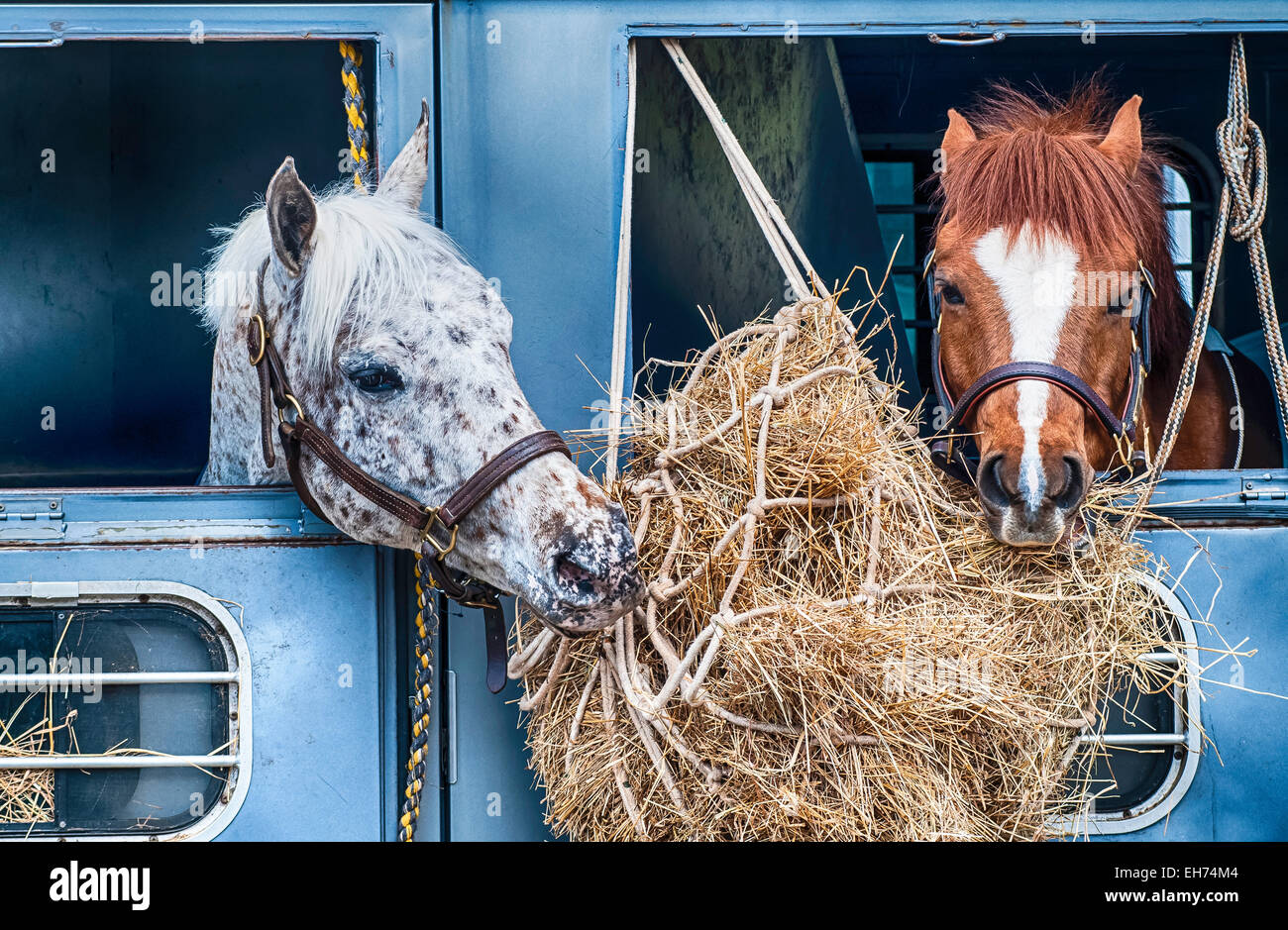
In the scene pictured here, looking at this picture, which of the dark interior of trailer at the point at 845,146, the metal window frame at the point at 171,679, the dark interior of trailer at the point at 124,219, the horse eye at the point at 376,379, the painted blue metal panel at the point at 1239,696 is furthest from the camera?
the dark interior of trailer at the point at 124,219

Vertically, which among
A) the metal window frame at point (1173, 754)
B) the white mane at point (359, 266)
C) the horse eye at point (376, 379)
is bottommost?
the metal window frame at point (1173, 754)

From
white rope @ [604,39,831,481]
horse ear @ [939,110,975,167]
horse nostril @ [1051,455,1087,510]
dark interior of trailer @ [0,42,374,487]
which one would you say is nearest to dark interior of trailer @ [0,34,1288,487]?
dark interior of trailer @ [0,42,374,487]

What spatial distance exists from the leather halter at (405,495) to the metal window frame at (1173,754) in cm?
113

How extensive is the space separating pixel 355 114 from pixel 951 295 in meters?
1.17

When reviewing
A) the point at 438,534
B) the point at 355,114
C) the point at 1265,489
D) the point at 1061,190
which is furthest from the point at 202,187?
the point at 1265,489

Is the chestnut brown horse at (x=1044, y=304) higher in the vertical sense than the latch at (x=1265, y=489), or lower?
higher

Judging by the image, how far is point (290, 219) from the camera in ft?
4.80

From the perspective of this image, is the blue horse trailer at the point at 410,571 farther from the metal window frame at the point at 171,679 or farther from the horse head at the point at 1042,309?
the horse head at the point at 1042,309

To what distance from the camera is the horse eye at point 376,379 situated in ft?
4.78

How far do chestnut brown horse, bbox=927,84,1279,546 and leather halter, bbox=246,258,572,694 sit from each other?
29.9 inches

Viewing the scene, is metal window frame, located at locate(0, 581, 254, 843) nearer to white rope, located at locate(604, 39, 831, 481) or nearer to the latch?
white rope, located at locate(604, 39, 831, 481)

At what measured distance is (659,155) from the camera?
2.38 m

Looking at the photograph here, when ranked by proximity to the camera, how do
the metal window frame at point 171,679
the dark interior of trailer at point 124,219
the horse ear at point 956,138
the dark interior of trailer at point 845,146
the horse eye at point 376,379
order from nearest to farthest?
1. the horse eye at point 376,379
2. the metal window frame at point 171,679
3. the horse ear at point 956,138
4. the dark interior of trailer at point 845,146
5. the dark interior of trailer at point 124,219

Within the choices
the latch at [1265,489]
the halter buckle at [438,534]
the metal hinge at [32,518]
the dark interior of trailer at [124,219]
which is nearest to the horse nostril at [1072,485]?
the latch at [1265,489]
